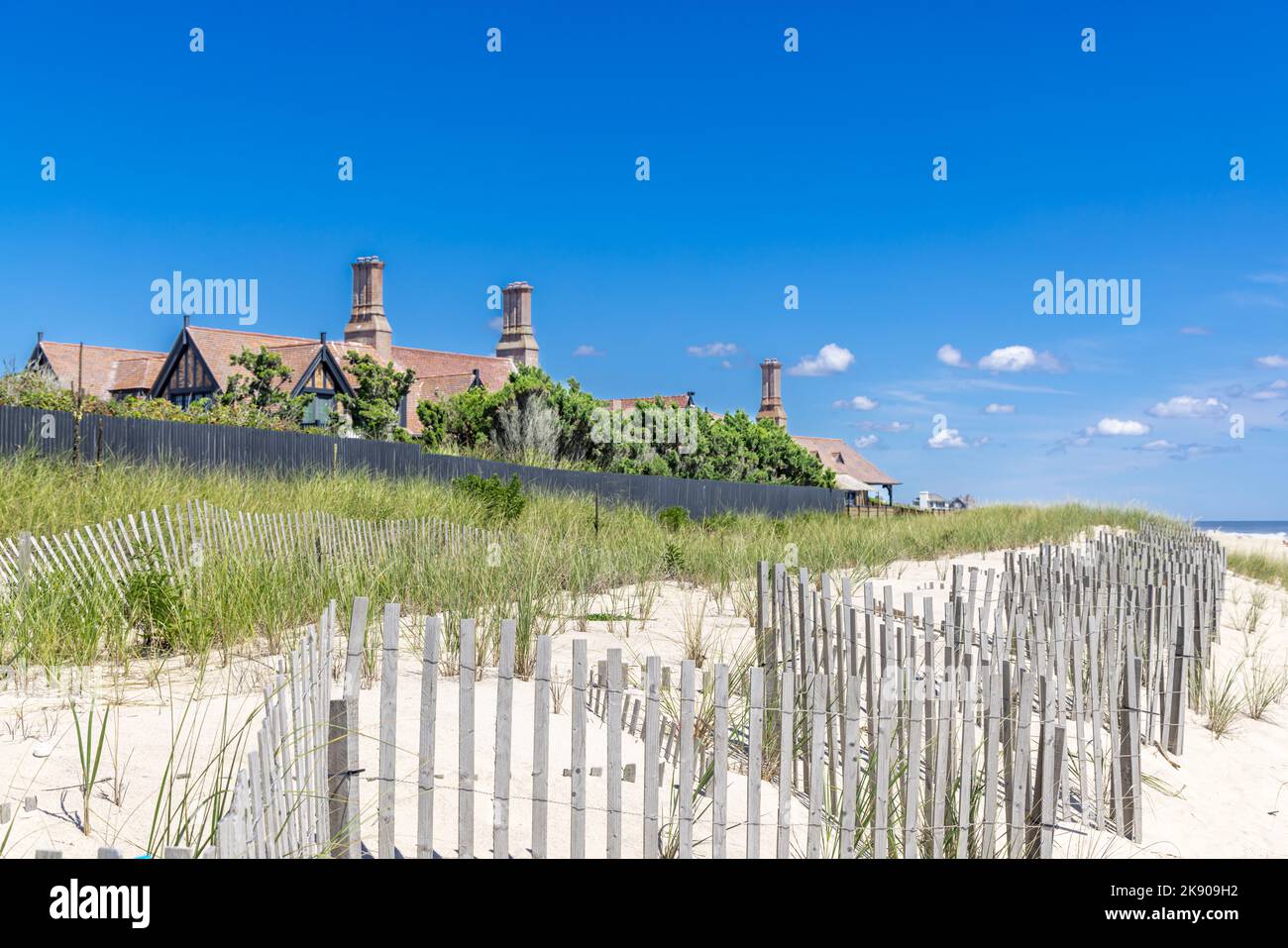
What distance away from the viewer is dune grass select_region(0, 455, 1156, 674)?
6051 mm

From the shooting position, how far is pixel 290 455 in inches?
687

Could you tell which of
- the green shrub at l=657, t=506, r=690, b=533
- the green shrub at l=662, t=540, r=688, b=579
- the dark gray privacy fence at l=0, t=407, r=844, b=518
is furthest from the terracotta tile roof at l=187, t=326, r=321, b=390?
the green shrub at l=662, t=540, r=688, b=579

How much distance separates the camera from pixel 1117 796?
4762mm

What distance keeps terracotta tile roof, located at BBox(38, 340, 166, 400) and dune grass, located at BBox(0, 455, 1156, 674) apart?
93.1 feet

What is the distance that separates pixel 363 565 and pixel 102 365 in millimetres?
38079

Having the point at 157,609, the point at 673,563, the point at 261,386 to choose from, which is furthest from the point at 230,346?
the point at 157,609

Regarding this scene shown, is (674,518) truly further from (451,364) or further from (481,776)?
(451,364)

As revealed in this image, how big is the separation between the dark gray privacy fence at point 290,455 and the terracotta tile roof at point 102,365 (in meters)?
24.4

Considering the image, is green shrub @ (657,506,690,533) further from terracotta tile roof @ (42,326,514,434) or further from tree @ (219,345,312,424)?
tree @ (219,345,312,424)

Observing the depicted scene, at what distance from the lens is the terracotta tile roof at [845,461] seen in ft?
194

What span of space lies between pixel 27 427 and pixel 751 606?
1115cm

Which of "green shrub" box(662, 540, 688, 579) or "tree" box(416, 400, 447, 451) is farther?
"tree" box(416, 400, 447, 451)

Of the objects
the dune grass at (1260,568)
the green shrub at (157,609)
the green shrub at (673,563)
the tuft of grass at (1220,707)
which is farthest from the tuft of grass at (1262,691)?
the dune grass at (1260,568)
